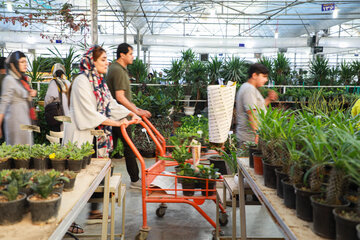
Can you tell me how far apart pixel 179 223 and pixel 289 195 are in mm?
1922

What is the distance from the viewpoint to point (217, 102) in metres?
2.86

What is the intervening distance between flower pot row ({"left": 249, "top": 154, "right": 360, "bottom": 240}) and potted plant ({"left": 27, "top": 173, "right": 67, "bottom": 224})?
3.11 feet

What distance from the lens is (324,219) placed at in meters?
1.16

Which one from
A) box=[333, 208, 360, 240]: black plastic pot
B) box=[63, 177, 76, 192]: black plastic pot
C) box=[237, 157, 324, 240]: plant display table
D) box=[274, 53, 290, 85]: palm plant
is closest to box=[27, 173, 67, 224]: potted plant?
box=[63, 177, 76, 192]: black plastic pot

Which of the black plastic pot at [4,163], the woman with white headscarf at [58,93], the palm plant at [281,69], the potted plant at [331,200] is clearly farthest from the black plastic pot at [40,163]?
the palm plant at [281,69]

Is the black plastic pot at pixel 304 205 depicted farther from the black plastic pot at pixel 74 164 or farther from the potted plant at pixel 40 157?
the potted plant at pixel 40 157

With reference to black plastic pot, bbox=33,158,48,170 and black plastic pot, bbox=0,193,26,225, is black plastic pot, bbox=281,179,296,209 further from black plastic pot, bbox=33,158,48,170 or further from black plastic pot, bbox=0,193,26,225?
black plastic pot, bbox=33,158,48,170

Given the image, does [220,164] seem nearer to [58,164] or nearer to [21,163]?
[58,164]

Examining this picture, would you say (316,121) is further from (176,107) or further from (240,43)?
(240,43)

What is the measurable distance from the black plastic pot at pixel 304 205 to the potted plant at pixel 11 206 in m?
1.07

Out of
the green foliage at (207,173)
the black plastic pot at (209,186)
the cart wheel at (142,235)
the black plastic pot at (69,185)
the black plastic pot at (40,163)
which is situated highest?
the black plastic pot at (40,163)

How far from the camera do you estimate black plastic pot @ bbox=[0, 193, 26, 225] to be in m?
1.21

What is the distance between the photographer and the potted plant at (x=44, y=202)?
1.24 m

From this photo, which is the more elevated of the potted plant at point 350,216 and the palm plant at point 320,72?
the palm plant at point 320,72
